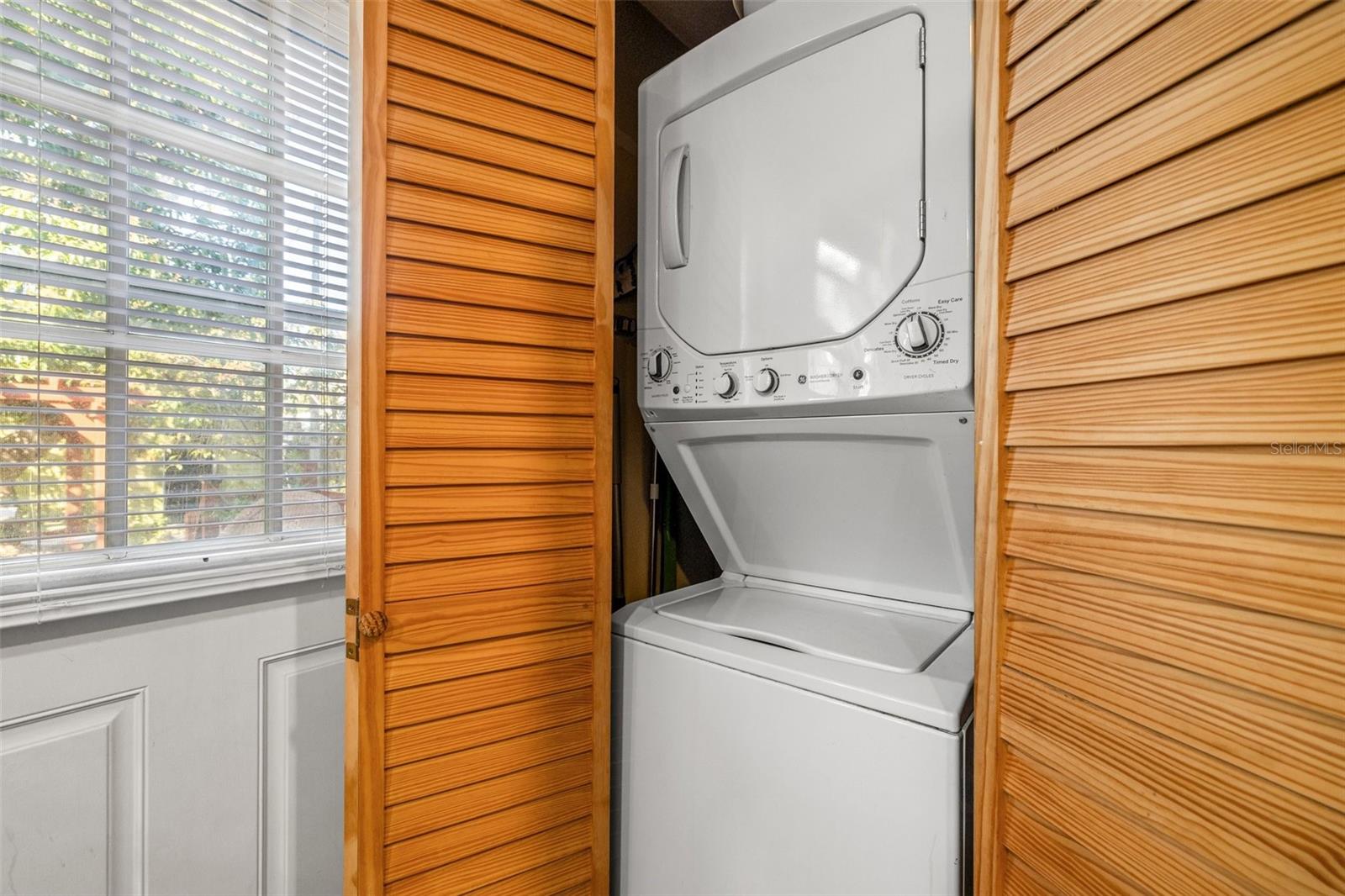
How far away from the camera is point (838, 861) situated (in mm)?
934

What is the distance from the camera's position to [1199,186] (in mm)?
492

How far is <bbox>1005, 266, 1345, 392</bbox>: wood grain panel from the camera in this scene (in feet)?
1.37

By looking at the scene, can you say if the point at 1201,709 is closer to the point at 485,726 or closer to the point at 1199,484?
the point at 1199,484

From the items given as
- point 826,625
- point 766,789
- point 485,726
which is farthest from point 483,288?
point 766,789

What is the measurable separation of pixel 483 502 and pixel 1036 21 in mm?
1039

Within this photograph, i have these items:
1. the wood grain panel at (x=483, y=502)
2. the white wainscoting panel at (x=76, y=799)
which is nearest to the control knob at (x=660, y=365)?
the wood grain panel at (x=483, y=502)

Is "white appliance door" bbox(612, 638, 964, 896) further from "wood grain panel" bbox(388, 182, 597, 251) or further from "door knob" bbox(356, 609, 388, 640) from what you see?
"wood grain panel" bbox(388, 182, 597, 251)

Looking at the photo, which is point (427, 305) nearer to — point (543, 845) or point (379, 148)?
point (379, 148)

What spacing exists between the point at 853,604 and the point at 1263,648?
2.90 ft

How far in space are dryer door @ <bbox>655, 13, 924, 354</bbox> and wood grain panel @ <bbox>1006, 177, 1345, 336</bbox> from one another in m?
0.40

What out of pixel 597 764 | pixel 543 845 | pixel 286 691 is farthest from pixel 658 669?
pixel 286 691

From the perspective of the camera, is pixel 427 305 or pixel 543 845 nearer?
pixel 427 305

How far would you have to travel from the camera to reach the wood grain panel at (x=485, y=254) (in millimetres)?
1006

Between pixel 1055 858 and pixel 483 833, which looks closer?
pixel 1055 858
